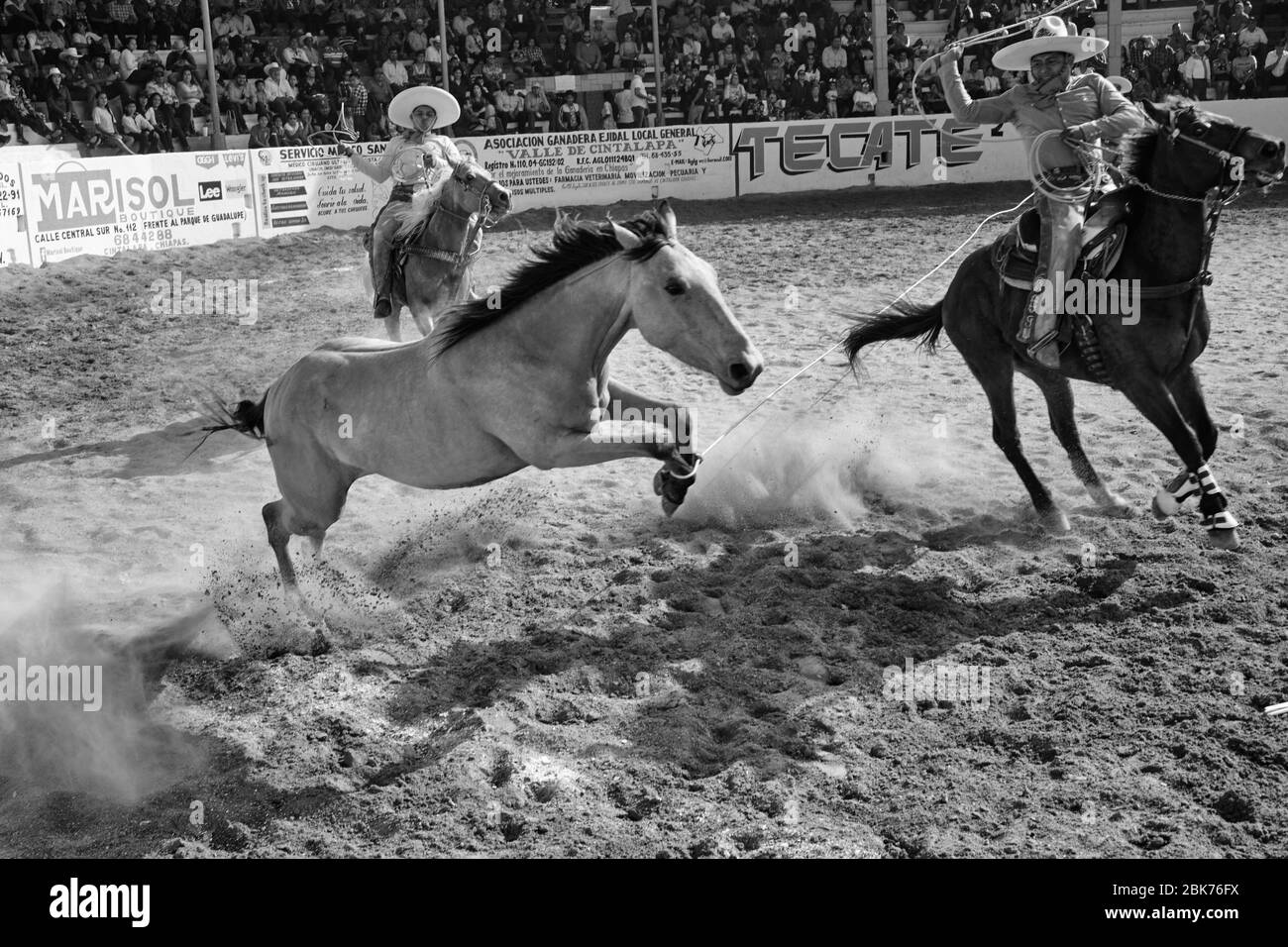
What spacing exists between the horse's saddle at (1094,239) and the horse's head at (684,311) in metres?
2.61

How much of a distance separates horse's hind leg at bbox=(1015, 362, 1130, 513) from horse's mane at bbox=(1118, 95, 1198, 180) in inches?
51.1

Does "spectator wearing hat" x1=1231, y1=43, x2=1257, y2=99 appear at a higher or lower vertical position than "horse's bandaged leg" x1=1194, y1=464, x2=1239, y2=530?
higher

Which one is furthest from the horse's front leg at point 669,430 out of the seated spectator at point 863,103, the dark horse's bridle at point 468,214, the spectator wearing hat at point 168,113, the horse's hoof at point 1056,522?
the seated spectator at point 863,103

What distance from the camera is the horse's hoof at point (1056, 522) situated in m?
6.82

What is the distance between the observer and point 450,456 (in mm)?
5523

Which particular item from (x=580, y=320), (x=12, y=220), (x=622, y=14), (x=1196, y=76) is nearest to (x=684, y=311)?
(x=580, y=320)

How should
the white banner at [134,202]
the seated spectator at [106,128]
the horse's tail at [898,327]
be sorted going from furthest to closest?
the seated spectator at [106,128] → the white banner at [134,202] → the horse's tail at [898,327]

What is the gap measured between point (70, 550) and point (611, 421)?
385 cm

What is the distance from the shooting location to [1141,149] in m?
6.41

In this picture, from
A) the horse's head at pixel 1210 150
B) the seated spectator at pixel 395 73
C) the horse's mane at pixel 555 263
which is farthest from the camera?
the seated spectator at pixel 395 73

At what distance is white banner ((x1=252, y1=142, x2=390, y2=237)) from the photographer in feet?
58.6

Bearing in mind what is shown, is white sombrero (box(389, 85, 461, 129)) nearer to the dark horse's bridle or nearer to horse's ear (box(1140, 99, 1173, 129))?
the dark horse's bridle

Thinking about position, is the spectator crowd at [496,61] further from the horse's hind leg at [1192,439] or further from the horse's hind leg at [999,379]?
the horse's hind leg at [1192,439]

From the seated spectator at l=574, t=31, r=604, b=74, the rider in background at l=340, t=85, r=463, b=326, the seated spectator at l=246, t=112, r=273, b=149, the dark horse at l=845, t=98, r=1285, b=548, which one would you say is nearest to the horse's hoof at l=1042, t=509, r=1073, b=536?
the dark horse at l=845, t=98, r=1285, b=548
